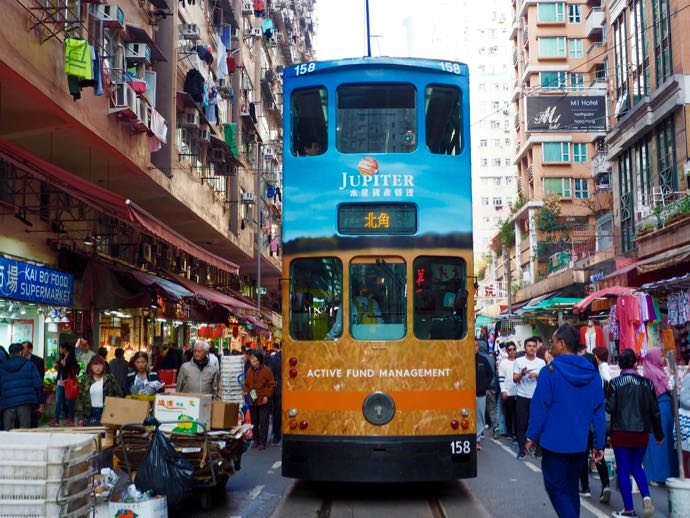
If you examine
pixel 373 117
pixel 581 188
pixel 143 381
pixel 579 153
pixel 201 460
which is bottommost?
pixel 201 460

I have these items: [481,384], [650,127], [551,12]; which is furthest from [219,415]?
[551,12]

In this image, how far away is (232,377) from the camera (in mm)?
20453

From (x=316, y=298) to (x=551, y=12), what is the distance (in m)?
52.0

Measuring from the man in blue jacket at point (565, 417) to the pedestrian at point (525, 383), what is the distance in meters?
6.00

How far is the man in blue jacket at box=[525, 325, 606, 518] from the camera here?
662 centimetres

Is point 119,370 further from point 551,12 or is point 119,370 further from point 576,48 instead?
point 576,48

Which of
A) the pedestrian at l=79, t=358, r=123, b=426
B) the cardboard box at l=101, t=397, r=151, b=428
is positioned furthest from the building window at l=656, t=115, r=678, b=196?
the cardboard box at l=101, t=397, r=151, b=428

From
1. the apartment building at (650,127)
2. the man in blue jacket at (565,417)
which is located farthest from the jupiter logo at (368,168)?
the apartment building at (650,127)

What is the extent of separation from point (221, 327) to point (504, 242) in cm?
3644

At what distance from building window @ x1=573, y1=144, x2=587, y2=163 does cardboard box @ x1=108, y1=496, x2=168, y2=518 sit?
5023 cm

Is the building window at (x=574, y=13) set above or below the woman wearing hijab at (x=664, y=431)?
above

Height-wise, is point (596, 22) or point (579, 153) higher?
point (596, 22)

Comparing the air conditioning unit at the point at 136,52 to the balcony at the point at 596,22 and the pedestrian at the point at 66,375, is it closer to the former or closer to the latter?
the pedestrian at the point at 66,375

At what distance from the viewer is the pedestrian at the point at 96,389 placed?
37.8 ft
